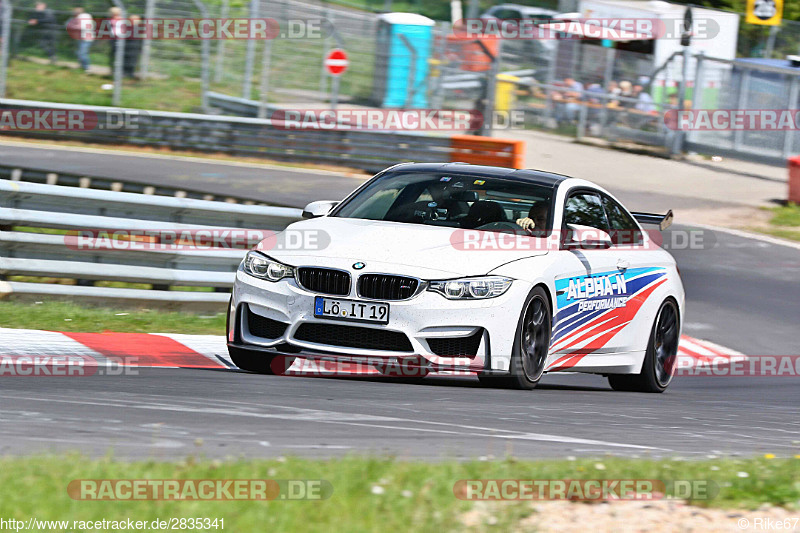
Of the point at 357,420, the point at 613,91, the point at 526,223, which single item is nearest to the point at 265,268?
the point at 526,223

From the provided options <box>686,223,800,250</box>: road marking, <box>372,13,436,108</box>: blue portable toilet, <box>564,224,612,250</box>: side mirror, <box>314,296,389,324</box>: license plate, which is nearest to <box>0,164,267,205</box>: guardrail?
<box>686,223,800,250</box>: road marking

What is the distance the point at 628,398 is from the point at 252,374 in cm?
Answer: 270

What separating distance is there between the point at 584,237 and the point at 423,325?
66.3 inches

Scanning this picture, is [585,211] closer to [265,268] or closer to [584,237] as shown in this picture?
[584,237]

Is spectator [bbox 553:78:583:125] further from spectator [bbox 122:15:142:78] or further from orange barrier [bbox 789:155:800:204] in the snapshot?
spectator [bbox 122:15:142:78]

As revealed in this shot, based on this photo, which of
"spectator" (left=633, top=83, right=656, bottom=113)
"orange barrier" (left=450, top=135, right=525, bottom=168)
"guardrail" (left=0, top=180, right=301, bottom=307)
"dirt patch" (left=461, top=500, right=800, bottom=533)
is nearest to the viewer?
"dirt patch" (left=461, top=500, right=800, bottom=533)

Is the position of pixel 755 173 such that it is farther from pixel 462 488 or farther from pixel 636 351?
pixel 462 488

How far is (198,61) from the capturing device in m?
28.5

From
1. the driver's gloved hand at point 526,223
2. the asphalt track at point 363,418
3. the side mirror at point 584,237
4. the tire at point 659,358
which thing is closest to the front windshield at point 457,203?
the driver's gloved hand at point 526,223

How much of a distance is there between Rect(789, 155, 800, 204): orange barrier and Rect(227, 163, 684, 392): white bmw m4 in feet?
45.4

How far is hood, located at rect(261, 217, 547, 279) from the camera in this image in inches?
291

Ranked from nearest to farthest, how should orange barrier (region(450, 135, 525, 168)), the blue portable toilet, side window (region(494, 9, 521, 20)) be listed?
1. orange barrier (region(450, 135, 525, 168))
2. the blue portable toilet
3. side window (region(494, 9, 521, 20))

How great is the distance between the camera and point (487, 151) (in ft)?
78.8

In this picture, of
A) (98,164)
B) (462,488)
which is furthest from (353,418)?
(98,164)
